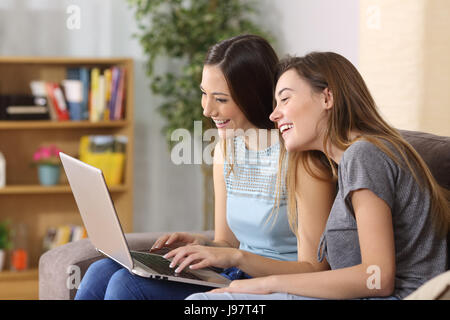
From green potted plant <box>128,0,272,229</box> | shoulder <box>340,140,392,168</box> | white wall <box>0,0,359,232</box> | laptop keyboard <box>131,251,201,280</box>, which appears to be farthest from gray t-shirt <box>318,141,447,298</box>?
green potted plant <box>128,0,272,229</box>

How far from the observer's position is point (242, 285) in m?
1.11

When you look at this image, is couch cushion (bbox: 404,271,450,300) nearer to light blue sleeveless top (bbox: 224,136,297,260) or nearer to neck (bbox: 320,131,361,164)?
neck (bbox: 320,131,361,164)

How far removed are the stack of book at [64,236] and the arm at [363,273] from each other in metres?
2.16

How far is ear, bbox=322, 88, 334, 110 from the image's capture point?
4.08 ft

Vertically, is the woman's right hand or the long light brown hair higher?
the long light brown hair

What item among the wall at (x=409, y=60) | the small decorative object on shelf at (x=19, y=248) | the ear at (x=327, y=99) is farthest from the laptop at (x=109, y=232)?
the small decorative object on shelf at (x=19, y=248)

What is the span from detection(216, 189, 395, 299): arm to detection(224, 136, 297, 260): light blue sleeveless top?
34 cm

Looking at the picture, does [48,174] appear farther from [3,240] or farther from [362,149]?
[362,149]

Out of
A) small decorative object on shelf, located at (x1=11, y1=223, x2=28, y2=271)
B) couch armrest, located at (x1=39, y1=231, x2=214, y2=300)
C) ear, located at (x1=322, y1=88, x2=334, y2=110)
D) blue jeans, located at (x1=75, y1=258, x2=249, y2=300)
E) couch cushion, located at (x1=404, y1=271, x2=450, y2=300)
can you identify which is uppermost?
ear, located at (x1=322, y1=88, x2=334, y2=110)

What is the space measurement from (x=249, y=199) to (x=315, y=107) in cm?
36

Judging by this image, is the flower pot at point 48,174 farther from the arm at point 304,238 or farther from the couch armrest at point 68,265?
the arm at point 304,238

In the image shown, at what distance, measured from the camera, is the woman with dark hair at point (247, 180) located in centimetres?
134

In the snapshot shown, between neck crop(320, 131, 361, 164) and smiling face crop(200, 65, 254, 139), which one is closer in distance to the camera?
neck crop(320, 131, 361, 164)

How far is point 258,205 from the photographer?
148cm
